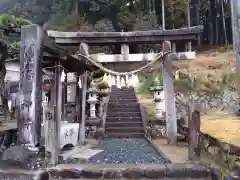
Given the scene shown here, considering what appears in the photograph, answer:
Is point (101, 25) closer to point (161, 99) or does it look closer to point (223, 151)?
point (161, 99)

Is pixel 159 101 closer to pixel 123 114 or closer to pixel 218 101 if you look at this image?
pixel 123 114

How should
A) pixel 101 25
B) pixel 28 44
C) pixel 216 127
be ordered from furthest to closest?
pixel 101 25 < pixel 216 127 < pixel 28 44

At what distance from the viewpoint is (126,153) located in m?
8.57

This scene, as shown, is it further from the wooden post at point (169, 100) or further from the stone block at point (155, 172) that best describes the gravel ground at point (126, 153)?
the stone block at point (155, 172)

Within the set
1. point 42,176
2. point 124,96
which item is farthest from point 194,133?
point 124,96

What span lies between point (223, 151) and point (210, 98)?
36.0 ft

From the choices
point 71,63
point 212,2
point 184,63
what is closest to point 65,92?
point 71,63

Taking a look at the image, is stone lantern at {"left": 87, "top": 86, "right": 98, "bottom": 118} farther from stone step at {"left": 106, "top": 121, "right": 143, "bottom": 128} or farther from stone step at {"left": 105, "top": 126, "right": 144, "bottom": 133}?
stone step at {"left": 105, "top": 126, "right": 144, "bottom": 133}

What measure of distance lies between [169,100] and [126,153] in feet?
7.79

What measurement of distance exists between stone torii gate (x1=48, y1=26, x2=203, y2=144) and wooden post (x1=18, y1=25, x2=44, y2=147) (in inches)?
139

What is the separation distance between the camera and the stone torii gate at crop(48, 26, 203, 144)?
9523 millimetres

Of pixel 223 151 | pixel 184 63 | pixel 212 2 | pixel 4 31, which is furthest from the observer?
pixel 212 2

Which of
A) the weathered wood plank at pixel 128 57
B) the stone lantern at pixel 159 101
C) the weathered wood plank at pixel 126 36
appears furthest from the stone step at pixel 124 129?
the weathered wood plank at pixel 126 36

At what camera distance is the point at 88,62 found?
378 inches
